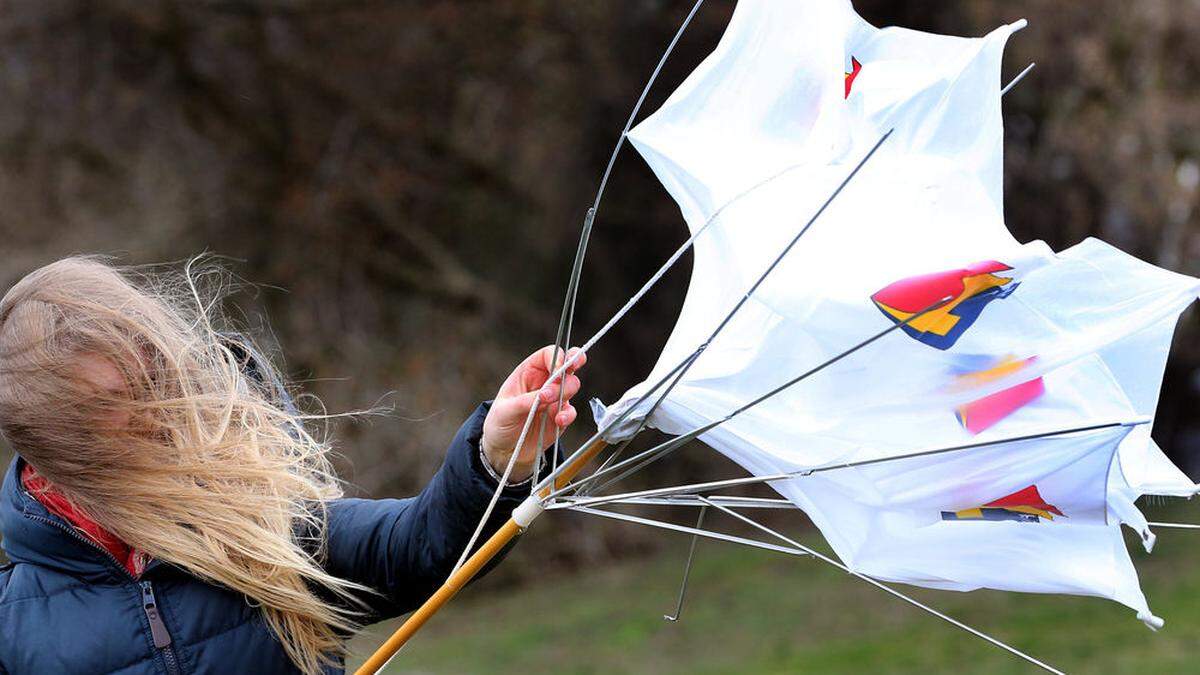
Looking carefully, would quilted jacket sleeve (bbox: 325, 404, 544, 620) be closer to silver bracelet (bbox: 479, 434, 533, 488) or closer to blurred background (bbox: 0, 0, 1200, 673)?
silver bracelet (bbox: 479, 434, 533, 488)

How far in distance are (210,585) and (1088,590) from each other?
110 cm

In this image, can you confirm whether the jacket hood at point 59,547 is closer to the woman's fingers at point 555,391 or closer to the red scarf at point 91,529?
the red scarf at point 91,529

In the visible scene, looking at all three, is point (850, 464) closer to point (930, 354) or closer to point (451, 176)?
point (930, 354)

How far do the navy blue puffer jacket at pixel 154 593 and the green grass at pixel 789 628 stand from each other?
15.3 feet

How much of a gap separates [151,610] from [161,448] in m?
0.21

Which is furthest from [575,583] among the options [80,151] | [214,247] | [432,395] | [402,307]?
[80,151]

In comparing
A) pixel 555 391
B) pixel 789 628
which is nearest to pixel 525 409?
pixel 555 391

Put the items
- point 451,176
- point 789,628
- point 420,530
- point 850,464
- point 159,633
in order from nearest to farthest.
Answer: point 850,464
point 159,633
point 420,530
point 789,628
point 451,176

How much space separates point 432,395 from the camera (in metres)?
9.51

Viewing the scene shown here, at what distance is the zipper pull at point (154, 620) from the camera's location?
177 cm

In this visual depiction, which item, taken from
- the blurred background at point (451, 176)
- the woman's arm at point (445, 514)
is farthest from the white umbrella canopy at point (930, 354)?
the blurred background at point (451, 176)

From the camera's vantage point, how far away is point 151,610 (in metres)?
1.79

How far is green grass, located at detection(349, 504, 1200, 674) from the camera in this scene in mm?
6781

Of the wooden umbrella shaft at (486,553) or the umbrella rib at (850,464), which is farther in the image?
the wooden umbrella shaft at (486,553)
